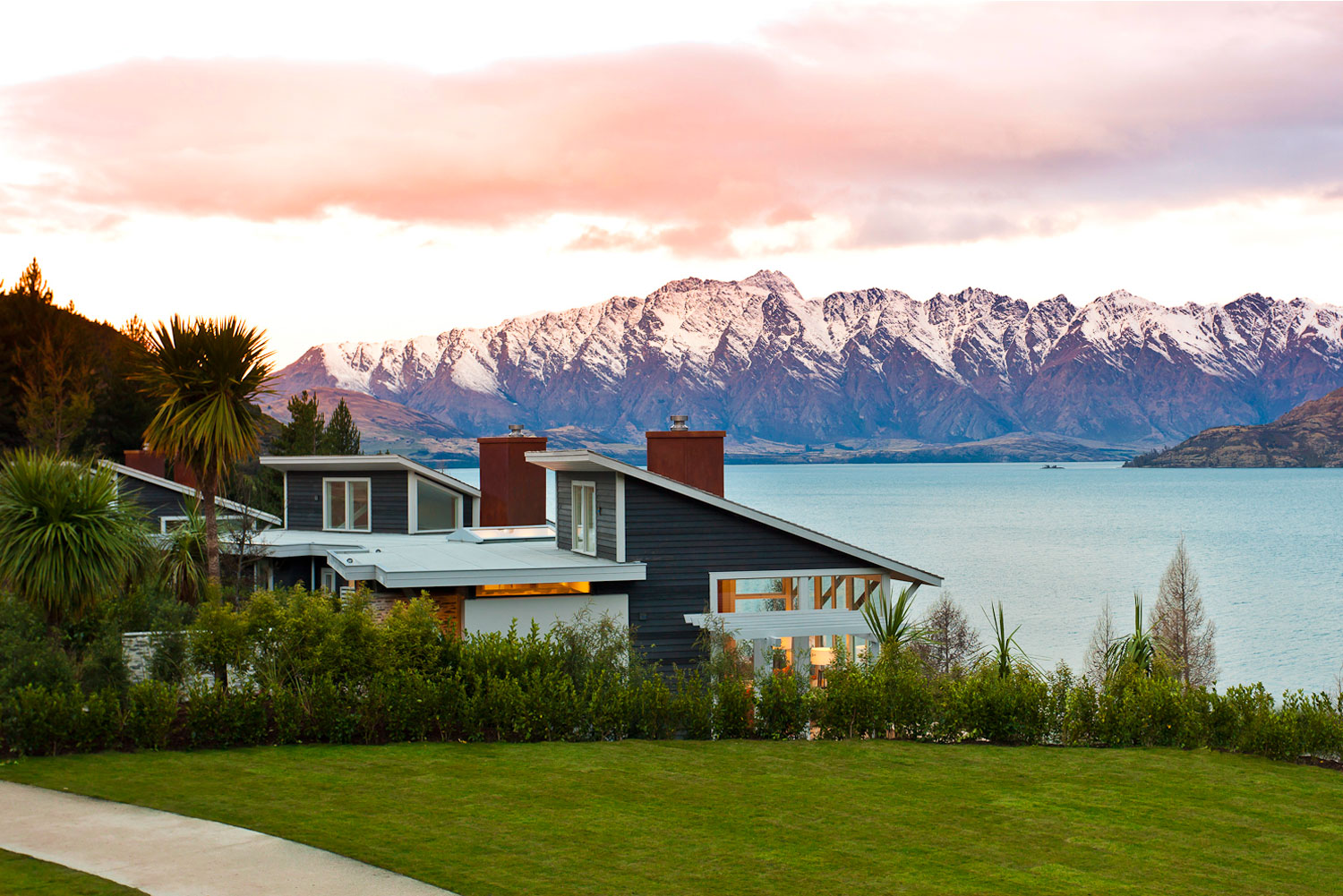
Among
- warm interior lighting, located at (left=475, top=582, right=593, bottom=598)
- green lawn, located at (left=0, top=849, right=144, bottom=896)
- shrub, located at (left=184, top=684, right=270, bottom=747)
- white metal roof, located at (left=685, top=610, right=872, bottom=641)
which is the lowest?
green lawn, located at (left=0, top=849, right=144, bottom=896)

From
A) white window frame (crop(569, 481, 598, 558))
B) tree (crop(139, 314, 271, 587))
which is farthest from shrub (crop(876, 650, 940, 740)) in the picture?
tree (crop(139, 314, 271, 587))

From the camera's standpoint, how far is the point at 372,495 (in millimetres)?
29688

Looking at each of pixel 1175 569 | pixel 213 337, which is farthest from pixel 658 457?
pixel 1175 569

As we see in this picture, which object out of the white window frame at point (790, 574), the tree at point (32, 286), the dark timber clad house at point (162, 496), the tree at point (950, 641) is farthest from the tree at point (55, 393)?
the tree at point (950, 641)

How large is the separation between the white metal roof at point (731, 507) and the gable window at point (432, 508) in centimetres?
1021

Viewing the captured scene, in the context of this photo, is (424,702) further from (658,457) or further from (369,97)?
(369,97)

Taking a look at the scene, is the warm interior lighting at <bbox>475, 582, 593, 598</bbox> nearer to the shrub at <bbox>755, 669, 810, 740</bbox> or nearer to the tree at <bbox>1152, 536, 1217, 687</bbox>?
the shrub at <bbox>755, 669, 810, 740</bbox>

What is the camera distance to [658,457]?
21.5 m

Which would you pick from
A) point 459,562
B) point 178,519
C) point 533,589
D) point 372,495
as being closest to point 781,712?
point 533,589

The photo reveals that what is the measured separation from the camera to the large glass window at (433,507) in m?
29.7

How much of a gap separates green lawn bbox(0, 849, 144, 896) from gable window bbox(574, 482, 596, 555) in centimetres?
1270

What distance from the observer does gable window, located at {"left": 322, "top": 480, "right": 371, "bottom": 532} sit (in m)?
29.8

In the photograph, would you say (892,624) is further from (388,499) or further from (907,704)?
(388,499)

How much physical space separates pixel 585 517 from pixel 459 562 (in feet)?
8.28
